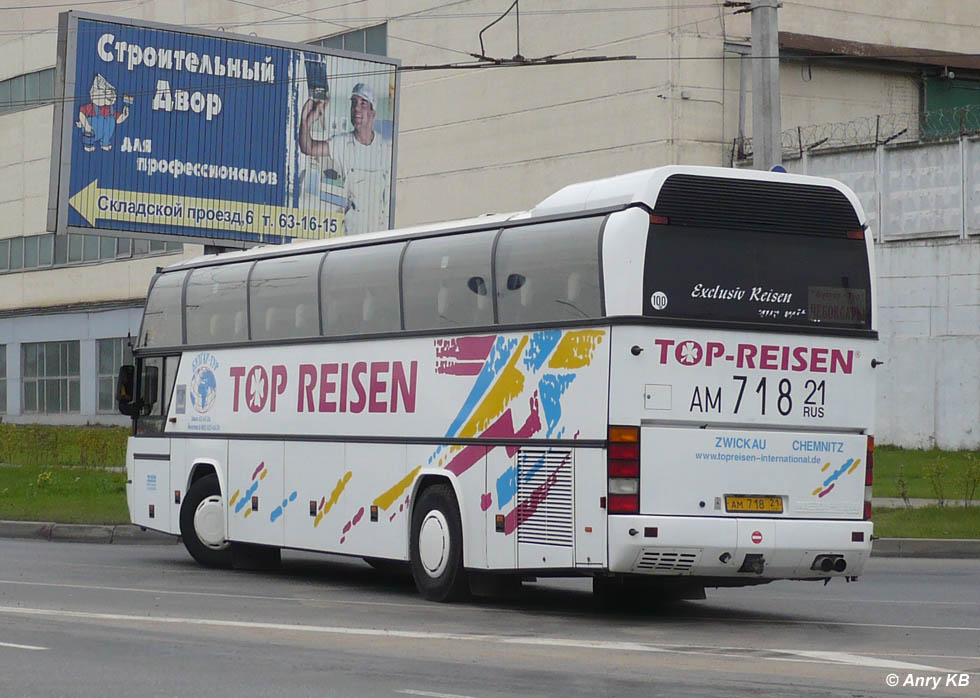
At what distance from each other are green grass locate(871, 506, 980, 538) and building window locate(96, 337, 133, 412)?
1563 inches

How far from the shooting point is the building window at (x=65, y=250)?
59.8 meters

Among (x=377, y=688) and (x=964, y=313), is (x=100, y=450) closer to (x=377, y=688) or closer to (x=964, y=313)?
(x=964, y=313)

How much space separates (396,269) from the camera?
1602cm

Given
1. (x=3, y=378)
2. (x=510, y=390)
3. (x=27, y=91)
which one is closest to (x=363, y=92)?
(x=510, y=390)

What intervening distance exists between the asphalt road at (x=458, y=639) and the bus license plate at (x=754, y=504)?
0.87 meters

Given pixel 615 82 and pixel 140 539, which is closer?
pixel 140 539

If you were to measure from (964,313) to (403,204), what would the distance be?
1798 cm

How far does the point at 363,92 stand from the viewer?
35156 mm

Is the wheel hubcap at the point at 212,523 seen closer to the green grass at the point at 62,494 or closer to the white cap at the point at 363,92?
the green grass at the point at 62,494

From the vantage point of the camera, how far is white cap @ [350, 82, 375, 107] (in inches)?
1378

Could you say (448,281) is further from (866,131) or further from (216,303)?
(866,131)

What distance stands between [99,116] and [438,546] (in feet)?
60.2

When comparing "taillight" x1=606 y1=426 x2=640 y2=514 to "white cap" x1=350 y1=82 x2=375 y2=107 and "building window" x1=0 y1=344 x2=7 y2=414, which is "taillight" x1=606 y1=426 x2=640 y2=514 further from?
"building window" x1=0 y1=344 x2=7 y2=414

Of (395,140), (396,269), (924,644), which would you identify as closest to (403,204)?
(395,140)
